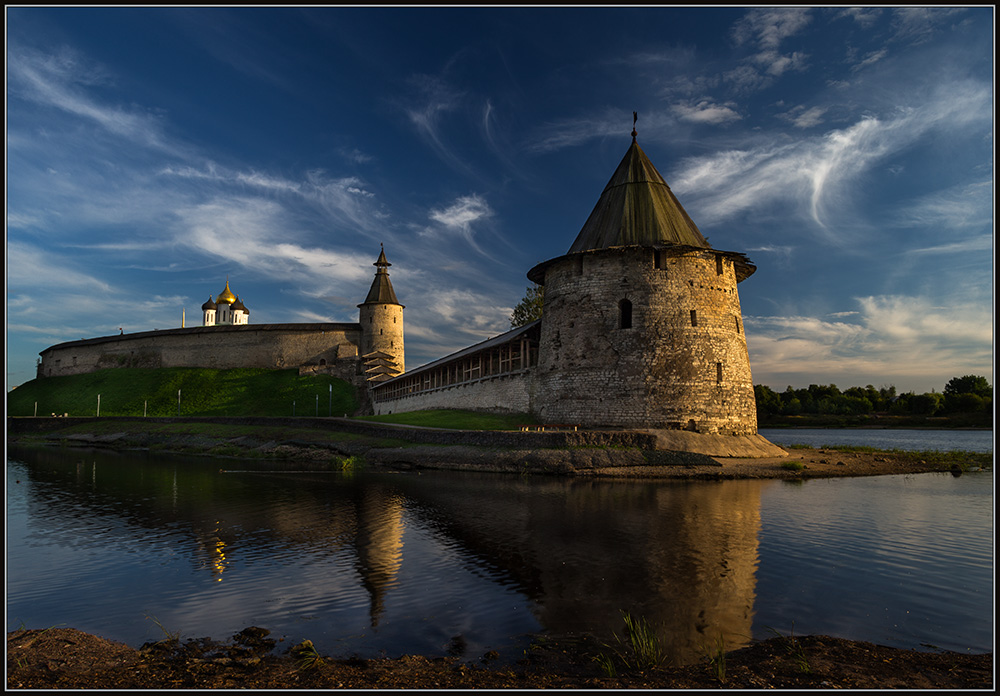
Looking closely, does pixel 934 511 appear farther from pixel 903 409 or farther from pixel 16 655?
pixel 903 409

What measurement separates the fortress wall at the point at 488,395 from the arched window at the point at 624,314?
5427mm

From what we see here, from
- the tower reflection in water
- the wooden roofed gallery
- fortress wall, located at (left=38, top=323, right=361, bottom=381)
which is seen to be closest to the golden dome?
fortress wall, located at (left=38, top=323, right=361, bottom=381)

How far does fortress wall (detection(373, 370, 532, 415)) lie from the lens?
27938mm

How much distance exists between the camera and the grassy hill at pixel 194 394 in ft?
193

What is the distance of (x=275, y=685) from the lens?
4449 mm

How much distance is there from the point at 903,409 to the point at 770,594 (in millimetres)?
84903

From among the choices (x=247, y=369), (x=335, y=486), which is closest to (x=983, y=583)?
(x=335, y=486)

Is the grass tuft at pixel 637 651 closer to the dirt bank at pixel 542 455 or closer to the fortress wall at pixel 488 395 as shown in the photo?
the dirt bank at pixel 542 455

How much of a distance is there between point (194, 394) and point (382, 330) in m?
21.8

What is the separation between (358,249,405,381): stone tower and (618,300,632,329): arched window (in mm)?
43279

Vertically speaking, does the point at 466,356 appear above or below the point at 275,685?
above

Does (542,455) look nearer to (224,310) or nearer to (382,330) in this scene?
(382,330)

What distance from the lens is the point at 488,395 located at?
3077 cm

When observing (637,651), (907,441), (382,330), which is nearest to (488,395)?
(637,651)
